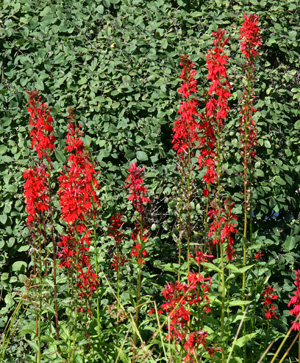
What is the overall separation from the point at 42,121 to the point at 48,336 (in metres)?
1.30

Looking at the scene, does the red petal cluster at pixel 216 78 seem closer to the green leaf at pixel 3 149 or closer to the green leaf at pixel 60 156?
the green leaf at pixel 60 156

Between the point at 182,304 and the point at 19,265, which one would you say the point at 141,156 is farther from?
the point at 182,304

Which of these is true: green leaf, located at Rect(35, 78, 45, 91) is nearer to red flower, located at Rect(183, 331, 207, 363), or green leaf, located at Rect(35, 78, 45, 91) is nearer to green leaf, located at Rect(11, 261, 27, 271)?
green leaf, located at Rect(11, 261, 27, 271)

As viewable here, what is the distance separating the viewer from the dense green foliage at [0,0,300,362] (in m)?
3.94

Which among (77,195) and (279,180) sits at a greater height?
(77,195)

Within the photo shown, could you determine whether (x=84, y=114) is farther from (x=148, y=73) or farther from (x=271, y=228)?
(x=271, y=228)

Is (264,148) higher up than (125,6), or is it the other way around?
(125,6)

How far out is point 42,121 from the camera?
3.13 meters

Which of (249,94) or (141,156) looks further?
(141,156)

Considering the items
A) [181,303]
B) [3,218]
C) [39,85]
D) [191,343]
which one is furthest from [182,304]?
[39,85]

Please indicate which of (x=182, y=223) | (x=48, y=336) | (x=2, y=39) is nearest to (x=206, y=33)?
(x=2, y=39)

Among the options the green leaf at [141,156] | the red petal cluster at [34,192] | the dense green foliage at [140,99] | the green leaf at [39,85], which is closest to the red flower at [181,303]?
the red petal cluster at [34,192]

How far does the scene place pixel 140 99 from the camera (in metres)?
4.15

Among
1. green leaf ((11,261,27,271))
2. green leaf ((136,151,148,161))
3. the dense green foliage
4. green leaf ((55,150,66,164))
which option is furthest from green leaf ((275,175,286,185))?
green leaf ((11,261,27,271))
